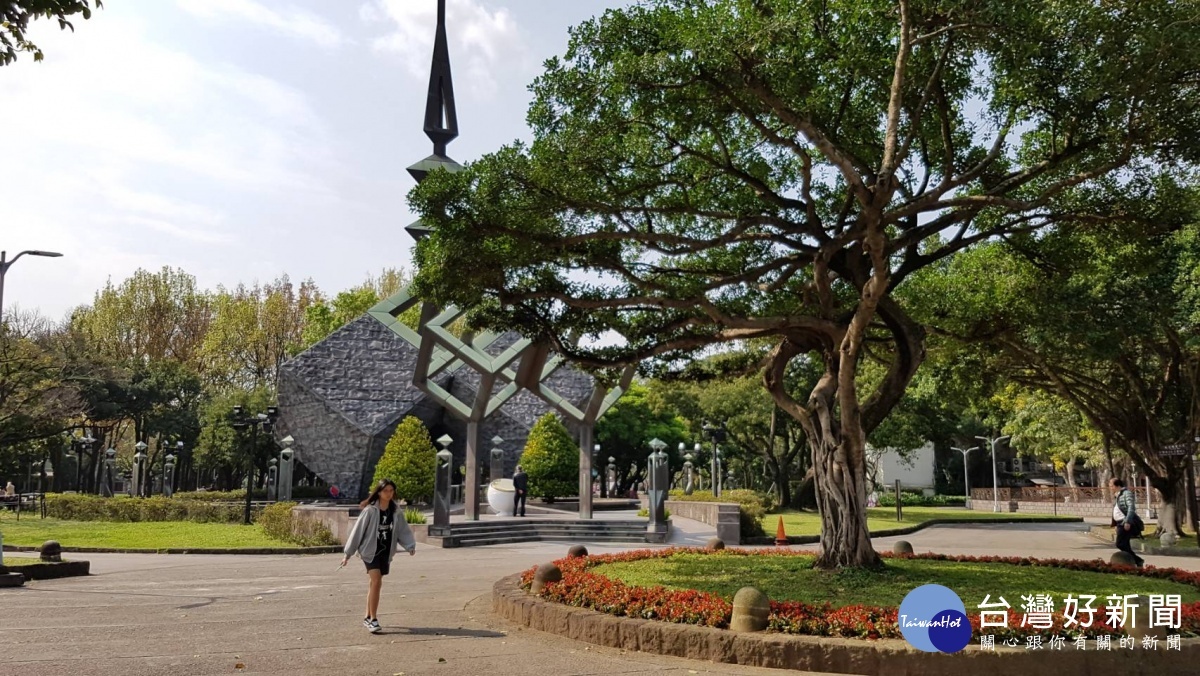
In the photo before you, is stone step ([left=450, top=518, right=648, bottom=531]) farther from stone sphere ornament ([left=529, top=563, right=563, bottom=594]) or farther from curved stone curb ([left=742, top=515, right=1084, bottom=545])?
stone sphere ornament ([left=529, top=563, right=563, bottom=594])

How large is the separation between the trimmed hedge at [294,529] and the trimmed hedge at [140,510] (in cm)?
594

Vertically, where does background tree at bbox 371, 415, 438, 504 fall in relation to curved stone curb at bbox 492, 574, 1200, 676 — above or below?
above

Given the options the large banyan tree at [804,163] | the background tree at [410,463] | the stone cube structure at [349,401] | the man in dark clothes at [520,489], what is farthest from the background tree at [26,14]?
the stone cube structure at [349,401]

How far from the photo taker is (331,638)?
8.78m

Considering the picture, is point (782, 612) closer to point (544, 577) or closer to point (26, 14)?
point (544, 577)

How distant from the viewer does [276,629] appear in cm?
935

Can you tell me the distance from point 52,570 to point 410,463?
62.8 ft

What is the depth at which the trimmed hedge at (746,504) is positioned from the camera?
24.5m

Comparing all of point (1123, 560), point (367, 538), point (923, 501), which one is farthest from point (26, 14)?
point (923, 501)

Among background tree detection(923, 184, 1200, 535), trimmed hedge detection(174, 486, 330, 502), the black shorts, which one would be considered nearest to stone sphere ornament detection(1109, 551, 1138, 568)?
background tree detection(923, 184, 1200, 535)

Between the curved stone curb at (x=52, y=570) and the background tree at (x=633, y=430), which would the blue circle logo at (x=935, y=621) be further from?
the background tree at (x=633, y=430)

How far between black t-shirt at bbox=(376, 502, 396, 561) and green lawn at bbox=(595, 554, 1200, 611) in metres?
3.00

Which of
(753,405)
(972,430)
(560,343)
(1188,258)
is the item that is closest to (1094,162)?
(560,343)

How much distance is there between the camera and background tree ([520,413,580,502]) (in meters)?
38.3
